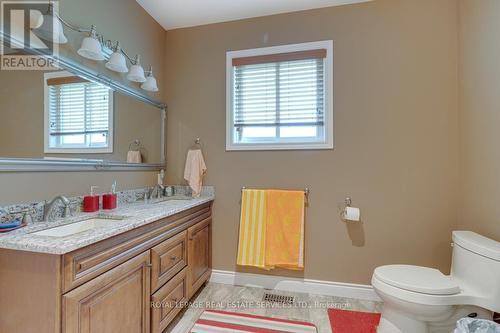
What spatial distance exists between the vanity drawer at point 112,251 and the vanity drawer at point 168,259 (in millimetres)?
41

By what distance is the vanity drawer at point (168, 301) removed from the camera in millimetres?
1440

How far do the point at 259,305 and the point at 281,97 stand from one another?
184 centimetres

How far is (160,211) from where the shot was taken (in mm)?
1550

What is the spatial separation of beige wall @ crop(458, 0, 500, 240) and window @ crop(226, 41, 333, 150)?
0.99 meters

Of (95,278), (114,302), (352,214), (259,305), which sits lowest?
(259,305)

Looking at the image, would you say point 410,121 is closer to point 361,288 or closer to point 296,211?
point 296,211

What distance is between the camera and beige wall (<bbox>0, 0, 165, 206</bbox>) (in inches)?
50.1

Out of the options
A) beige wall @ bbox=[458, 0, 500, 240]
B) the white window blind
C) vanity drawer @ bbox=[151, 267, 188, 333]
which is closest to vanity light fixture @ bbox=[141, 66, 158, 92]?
the white window blind

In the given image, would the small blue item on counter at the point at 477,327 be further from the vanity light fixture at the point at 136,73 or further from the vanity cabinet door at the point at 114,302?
the vanity light fixture at the point at 136,73

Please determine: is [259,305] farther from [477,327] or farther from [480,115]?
[480,115]

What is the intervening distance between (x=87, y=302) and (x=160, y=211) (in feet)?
2.01

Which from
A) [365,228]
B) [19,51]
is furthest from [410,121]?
[19,51]

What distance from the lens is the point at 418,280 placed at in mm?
1509
